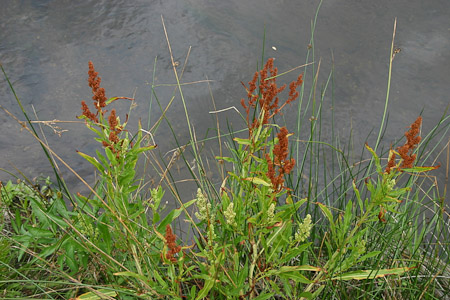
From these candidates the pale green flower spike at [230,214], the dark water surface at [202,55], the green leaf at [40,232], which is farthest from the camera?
the dark water surface at [202,55]

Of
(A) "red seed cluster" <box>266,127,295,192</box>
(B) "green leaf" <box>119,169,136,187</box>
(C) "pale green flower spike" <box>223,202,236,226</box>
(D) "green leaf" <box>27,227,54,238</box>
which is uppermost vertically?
(A) "red seed cluster" <box>266,127,295,192</box>

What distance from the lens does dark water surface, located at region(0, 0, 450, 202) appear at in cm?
290

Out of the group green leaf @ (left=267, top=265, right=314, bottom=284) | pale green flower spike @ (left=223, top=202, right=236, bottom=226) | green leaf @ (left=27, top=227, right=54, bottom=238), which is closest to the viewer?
pale green flower spike @ (left=223, top=202, right=236, bottom=226)

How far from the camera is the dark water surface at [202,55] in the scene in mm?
2896

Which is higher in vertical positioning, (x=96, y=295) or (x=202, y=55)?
(x=202, y=55)

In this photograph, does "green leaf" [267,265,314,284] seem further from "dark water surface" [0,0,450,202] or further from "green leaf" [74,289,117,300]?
"dark water surface" [0,0,450,202]

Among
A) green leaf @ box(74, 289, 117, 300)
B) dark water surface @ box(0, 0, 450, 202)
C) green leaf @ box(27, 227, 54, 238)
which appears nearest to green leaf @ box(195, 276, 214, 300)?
green leaf @ box(74, 289, 117, 300)

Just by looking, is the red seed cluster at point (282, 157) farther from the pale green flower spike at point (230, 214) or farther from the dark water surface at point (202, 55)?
the dark water surface at point (202, 55)

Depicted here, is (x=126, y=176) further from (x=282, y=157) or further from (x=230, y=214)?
(x=282, y=157)

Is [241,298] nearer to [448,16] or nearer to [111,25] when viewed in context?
[111,25]

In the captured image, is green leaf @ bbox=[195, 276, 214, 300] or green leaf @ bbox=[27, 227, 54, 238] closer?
green leaf @ bbox=[195, 276, 214, 300]

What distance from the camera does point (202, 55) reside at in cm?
326

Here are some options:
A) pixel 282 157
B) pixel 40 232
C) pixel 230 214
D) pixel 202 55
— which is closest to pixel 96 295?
pixel 40 232

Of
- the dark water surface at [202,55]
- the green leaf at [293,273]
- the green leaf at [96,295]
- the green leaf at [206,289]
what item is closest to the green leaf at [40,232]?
the green leaf at [96,295]
